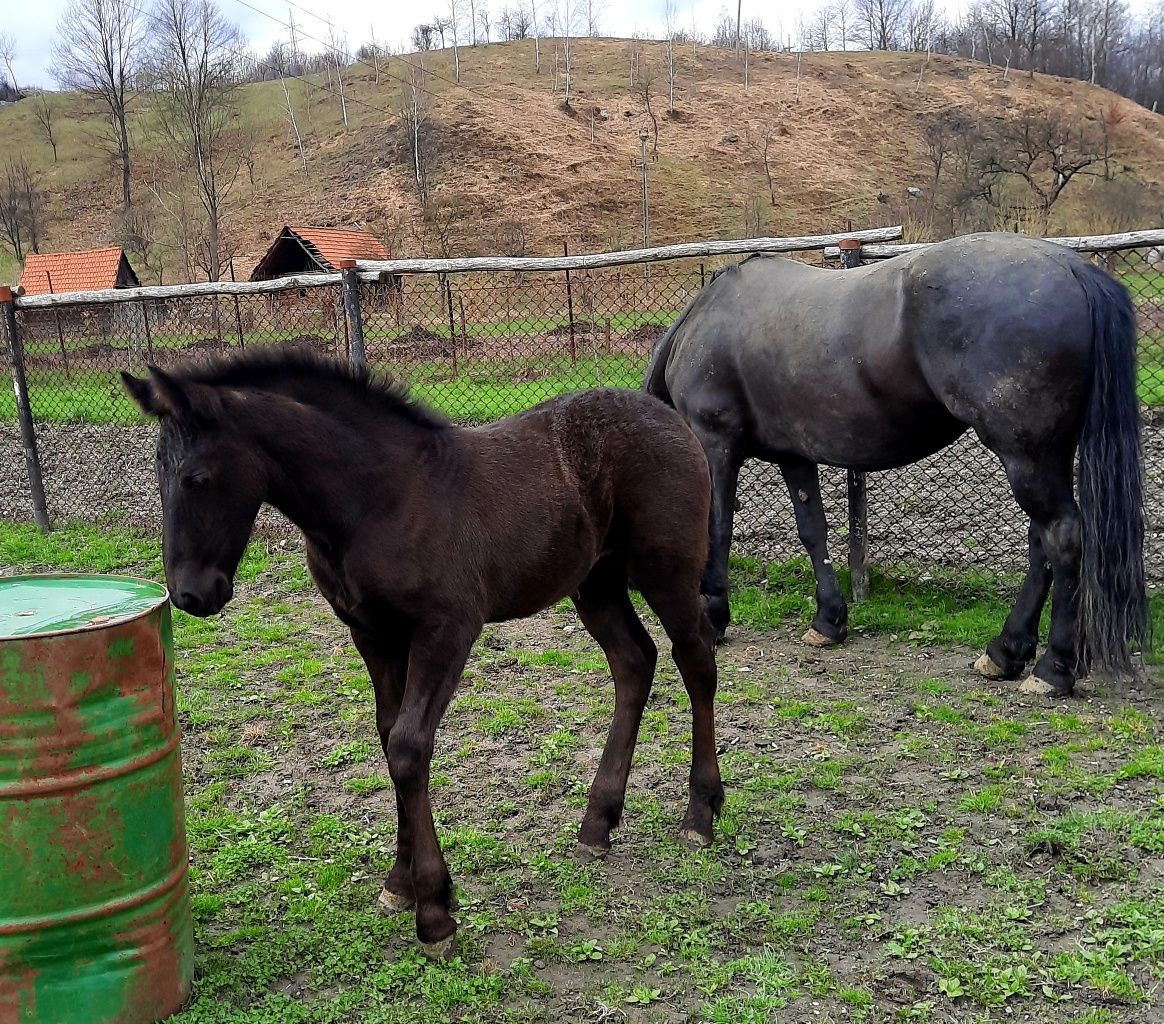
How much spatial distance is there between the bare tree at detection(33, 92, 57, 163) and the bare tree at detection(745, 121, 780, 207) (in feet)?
147

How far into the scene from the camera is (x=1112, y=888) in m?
3.12

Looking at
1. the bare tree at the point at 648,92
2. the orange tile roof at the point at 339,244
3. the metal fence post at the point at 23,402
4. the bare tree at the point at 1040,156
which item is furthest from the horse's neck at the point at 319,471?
the bare tree at the point at 648,92

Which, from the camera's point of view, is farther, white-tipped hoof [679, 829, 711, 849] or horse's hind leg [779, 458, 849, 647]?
horse's hind leg [779, 458, 849, 647]

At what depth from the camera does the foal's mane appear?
119 inches

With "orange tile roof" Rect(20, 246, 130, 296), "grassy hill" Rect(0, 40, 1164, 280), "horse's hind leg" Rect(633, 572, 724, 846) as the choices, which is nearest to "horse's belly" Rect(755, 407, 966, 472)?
"horse's hind leg" Rect(633, 572, 724, 846)

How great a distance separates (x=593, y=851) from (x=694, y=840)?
37 cm

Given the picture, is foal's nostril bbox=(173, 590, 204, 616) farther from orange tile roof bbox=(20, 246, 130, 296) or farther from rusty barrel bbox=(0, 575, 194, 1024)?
orange tile roof bbox=(20, 246, 130, 296)

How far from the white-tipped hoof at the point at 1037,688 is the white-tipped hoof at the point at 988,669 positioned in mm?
197

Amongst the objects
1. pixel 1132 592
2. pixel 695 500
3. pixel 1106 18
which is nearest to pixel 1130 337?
pixel 1132 592

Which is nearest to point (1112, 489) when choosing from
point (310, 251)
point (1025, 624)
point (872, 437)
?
point (1025, 624)

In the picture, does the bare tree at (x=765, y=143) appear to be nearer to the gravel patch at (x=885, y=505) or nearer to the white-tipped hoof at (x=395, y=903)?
the gravel patch at (x=885, y=505)

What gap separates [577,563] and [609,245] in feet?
136

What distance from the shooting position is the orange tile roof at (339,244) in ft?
104

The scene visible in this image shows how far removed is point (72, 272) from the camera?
33719mm
